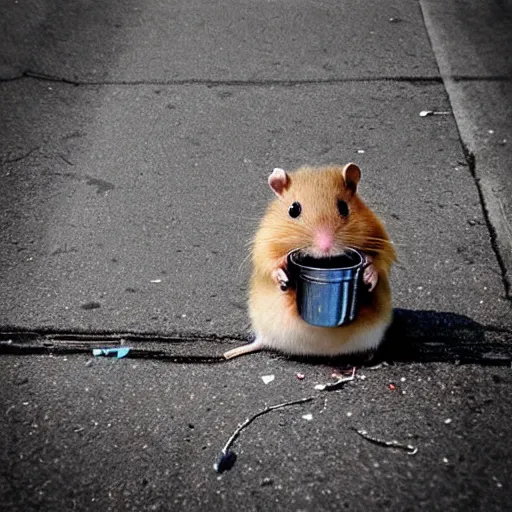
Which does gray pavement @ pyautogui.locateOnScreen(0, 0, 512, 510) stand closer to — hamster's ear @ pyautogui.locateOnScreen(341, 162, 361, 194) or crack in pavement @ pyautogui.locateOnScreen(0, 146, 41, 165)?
crack in pavement @ pyautogui.locateOnScreen(0, 146, 41, 165)

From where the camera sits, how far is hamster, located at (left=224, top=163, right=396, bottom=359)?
259cm

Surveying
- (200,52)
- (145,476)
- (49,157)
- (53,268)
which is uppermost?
(200,52)

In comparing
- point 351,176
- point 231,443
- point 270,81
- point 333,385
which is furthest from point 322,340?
point 270,81

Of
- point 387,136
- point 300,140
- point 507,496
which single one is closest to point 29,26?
point 300,140

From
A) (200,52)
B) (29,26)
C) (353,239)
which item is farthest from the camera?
(29,26)

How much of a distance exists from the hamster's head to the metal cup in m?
0.06

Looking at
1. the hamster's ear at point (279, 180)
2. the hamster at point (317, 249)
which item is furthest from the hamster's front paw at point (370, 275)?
the hamster's ear at point (279, 180)

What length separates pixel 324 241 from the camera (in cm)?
254

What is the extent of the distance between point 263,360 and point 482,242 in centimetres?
140

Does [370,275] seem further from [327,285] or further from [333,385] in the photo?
[333,385]

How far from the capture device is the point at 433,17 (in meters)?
6.53

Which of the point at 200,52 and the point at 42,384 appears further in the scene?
the point at 200,52

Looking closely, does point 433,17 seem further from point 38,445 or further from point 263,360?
point 38,445

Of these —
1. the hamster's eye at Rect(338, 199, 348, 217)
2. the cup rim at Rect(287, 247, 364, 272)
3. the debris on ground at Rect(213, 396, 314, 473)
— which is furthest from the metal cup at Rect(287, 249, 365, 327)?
the debris on ground at Rect(213, 396, 314, 473)
